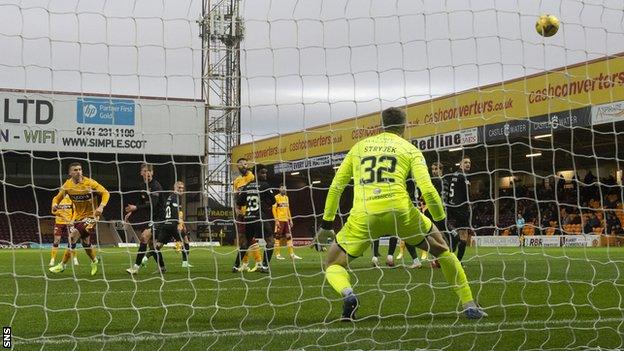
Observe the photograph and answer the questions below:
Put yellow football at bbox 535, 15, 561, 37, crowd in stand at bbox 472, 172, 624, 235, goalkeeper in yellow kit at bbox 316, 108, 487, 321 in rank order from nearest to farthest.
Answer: goalkeeper in yellow kit at bbox 316, 108, 487, 321 → yellow football at bbox 535, 15, 561, 37 → crowd in stand at bbox 472, 172, 624, 235

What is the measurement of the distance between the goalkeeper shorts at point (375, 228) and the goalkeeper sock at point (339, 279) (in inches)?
6.3

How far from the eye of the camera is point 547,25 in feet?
23.9

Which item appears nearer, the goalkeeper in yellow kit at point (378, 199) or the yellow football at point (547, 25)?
the goalkeeper in yellow kit at point (378, 199)

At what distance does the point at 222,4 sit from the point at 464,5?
14.9ft

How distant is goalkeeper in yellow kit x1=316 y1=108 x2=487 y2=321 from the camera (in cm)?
630

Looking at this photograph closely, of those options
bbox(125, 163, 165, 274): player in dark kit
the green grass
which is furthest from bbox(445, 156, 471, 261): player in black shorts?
bbox(125, 163, 165, 274): player in dark kit

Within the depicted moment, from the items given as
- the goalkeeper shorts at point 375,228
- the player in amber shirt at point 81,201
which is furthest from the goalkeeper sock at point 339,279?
the player in amber shirt at point 81,201

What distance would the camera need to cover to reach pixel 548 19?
23.5 ft

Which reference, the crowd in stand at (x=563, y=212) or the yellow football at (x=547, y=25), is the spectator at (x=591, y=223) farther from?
the yellow football at (x=547, y=25)

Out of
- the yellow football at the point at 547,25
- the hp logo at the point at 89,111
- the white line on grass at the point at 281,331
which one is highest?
the yellow football at the point at 547,25

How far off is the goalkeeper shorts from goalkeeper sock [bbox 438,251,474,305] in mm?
483

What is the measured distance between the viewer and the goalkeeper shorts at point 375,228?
6309mm

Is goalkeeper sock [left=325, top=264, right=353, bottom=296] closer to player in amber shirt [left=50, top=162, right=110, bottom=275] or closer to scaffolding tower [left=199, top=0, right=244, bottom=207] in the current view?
scaffolding tower [left=199, top=0, right=244, bottom=207]

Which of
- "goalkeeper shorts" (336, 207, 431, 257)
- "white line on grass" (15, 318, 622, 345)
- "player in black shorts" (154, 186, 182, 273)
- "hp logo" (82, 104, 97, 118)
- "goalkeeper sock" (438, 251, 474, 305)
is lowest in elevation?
"white line on grass" (15, 318, 622, 345)
